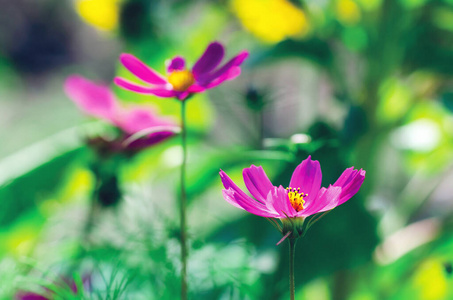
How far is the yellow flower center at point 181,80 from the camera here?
0.20 metres

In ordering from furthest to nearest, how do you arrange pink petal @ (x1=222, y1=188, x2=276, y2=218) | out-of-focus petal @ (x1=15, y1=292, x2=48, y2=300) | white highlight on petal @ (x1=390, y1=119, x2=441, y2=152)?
1. white highlight on petal @ (x1=390, y1=119, x2=441, y2=152)
2. out-of-focus petal @ (x1=15, y1=292, x2=48, y2=300)
3. pink petal @ (x1=222, y1=188, x2=276, y2=218)

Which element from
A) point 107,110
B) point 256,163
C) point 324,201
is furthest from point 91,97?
point 324,201

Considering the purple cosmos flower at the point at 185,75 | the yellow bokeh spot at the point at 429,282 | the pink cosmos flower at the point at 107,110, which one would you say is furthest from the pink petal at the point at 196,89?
the yellow bokeh spot at the point at 429,282

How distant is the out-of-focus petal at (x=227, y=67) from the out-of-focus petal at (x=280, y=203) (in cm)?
5

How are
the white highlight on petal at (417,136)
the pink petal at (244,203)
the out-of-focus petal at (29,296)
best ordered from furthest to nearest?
1. the white highlight on petal at (417,136)
2. the out-of-focus petal at (29,296)
3. the pink petal at (244,203)

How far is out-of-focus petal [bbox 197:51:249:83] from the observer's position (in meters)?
0.18

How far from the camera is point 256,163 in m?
0.38

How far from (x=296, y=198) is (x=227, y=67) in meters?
0.06

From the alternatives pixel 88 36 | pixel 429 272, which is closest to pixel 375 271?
pixel 429 272

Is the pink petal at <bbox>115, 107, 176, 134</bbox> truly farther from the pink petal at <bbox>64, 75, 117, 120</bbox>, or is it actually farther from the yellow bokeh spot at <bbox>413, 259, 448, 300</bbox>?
the yellow bokeh spot at <bbox>413, 259, 448, 300</bbox>

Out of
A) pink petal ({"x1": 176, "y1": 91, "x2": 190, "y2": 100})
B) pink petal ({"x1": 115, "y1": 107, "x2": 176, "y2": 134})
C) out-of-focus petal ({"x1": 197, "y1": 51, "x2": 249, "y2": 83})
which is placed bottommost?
pink petal ({"x1": 176, "y1": 91, "x2": 190, "y2": 100})

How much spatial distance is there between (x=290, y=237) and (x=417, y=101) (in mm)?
377

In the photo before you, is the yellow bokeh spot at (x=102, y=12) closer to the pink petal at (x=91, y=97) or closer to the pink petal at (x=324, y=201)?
the pink petal at (x=91, y=97)

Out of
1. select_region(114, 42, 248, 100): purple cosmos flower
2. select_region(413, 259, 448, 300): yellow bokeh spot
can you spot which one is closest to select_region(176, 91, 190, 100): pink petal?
select_region(114, 42, 248, 100): purple cosmos flower
